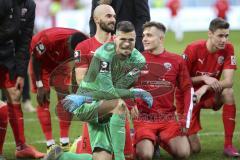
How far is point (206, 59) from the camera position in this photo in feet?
26.8

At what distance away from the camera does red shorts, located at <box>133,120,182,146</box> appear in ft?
24.9

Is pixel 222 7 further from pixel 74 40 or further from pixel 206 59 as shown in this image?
pixel 74 40

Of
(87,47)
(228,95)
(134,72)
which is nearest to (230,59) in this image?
(228,95)

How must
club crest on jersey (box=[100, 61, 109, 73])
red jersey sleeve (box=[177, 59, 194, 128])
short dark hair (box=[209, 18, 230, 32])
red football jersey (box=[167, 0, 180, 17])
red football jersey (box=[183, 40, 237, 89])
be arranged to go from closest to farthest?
club crest on jersey (box=[100, 61, 109, 73]) → red jersey sleeve (box=[177, 59, 194, 128]) → short dark hair (box=[209, 18, 230, 32]) → red football jersey (box=[183, 40, 237, 89]) → red football jersey (box=[167, 0, 180, 17])

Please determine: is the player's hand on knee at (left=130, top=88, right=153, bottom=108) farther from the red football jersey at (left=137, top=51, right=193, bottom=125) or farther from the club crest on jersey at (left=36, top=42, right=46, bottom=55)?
the club crest on jersey at (left=36, top=42, right=46, bottom=55)

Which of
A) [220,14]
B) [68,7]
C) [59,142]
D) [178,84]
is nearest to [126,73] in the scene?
[178,84]

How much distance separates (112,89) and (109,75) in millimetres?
137

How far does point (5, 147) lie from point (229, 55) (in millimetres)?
2611

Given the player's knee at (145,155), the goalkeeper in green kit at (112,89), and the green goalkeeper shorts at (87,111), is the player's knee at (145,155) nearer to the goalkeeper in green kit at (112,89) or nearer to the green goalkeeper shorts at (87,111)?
the goalkeeper in green kit at (112,89)

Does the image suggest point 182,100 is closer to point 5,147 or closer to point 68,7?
point 5,147

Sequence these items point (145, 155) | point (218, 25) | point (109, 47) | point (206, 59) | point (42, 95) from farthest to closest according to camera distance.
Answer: point (42, 95) → point (206, 59) → point (218, 25) → point (145, 155) → point (109, 47)

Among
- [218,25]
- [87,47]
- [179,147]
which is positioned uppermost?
[218,25]

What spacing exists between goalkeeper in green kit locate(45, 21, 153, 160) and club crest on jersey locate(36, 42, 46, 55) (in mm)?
1792

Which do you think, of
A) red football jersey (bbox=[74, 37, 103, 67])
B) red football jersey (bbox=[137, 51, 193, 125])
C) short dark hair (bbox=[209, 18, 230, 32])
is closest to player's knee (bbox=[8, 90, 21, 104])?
red football jersey (bbox=[74, 37, 103, 67])
